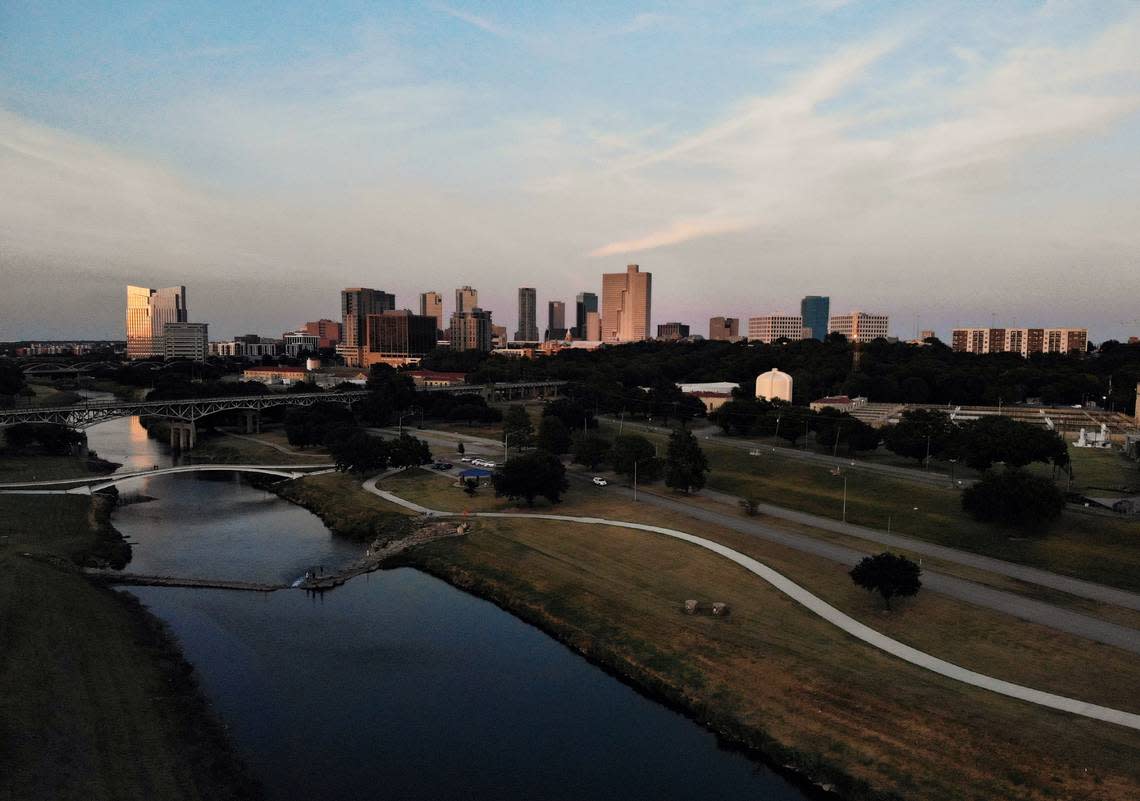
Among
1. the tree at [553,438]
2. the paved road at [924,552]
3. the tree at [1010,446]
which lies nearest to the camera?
the paved road at [924,552]

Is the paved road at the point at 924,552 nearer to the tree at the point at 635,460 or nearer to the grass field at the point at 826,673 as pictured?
the tree at the point at 635,460

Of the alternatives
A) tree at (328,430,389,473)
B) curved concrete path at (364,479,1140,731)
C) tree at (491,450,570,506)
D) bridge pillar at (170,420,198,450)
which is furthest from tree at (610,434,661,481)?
bridge pillar at (170,420,198,450)

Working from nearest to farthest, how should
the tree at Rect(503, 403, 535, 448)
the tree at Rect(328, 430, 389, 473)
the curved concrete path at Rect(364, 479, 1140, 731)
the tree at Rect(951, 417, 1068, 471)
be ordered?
the curved concrete path at Rect(364, 479, 1140, 731) < the tree at Rect(951, 417, 1068, 471) < the tree at Rect(328, 430, 389, 473) < the tree at Rect(503, 403, 535, 448)

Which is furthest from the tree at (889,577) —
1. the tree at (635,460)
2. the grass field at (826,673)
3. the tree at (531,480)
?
the tree at (635,460)

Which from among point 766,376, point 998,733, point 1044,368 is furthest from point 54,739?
point 1044,368

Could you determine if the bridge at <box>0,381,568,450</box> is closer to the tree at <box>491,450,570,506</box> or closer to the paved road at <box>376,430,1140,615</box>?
the tree at <box>491,450,570,506</box>

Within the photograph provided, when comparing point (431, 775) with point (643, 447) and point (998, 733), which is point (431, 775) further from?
point (643, 447)
